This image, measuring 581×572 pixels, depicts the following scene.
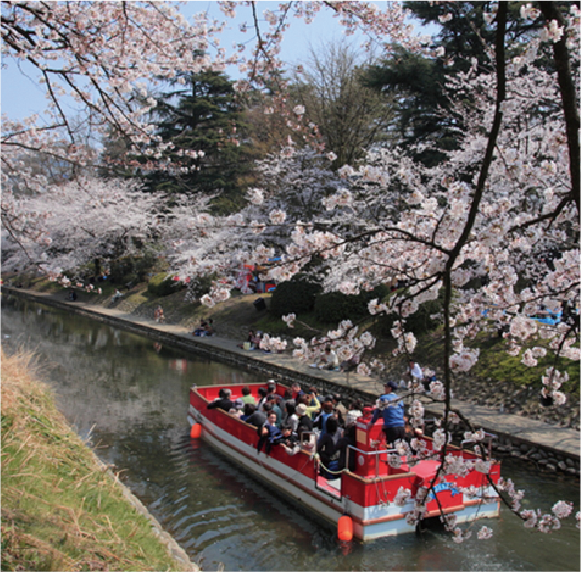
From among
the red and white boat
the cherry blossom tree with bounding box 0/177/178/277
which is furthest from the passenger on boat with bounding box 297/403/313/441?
the cherry blossom tree with bounding box 0/177/178/277

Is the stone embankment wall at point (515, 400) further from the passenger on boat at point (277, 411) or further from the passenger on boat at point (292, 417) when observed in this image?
the passenger on boat at point (277, 411)

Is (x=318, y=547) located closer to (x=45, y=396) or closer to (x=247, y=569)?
(x=247, y=569)

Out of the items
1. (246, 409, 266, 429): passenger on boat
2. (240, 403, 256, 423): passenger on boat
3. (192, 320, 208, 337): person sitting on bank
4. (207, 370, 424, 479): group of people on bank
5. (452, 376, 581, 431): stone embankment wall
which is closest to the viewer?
(207, 370, 424, 479): group of people on bank

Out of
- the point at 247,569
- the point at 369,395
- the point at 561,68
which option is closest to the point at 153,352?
the point at 369,395

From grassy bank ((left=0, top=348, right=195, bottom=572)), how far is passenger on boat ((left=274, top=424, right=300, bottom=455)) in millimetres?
3127

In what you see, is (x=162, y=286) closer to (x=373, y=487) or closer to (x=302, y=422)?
(x=302, y=422)

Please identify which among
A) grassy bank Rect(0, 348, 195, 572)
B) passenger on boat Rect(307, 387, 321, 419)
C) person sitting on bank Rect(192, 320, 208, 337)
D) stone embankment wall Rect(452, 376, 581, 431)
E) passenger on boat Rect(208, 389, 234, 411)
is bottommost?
person sitting on bank Rect(192, 320, 208, 337)

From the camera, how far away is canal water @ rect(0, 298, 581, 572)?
6938 millimetres

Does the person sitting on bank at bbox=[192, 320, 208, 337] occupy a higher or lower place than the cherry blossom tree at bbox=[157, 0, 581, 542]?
lower

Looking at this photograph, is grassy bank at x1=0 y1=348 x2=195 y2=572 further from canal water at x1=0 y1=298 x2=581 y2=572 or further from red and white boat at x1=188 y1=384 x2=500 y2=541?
red and white boat at x1=188 y1=384 x2=500 y2=541

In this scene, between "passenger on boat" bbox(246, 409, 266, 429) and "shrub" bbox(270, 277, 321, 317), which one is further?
"shrub" bbox(270, 277, 321, 317)

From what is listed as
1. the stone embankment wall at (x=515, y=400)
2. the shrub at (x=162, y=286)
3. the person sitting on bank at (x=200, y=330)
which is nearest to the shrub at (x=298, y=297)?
the person sitting on bank at (x=200, y=330)

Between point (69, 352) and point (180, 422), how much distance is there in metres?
9.94

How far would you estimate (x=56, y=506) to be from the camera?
14.8 ft
